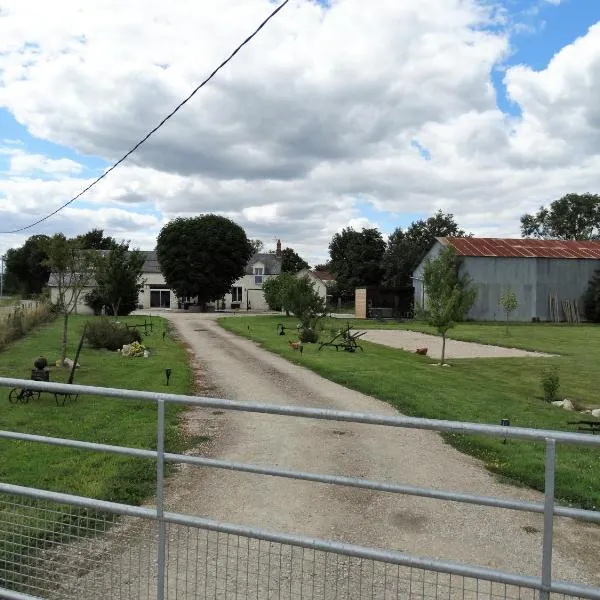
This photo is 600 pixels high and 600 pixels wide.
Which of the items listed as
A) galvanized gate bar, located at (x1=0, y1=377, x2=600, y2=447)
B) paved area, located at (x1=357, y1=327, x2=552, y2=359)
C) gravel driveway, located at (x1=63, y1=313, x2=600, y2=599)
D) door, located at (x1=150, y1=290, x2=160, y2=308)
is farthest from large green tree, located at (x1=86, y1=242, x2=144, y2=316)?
door, located at (x1=150, y1=290, x2=160, y2=308)

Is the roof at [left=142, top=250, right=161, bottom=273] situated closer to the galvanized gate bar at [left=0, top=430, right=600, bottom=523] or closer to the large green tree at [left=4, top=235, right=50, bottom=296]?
the large green tree at [left=4, top=235, right=50, bottom=296]

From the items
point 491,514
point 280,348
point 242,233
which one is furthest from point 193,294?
point 491,514

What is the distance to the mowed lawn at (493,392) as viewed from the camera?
24.7 ft

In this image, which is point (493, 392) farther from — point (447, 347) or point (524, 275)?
point (524, 275)

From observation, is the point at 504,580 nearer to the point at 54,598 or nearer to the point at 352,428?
the point at 54,598

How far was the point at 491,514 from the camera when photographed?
5.73m

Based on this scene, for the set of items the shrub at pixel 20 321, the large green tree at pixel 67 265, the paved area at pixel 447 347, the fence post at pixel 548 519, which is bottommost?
the paved area at pixel 447 347

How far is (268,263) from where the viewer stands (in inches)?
3280

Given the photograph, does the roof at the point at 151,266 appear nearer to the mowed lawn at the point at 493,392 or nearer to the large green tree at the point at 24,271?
the large green tree at the point at 24,271

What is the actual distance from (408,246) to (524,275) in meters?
20.9

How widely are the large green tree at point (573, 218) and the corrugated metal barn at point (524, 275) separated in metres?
39.4

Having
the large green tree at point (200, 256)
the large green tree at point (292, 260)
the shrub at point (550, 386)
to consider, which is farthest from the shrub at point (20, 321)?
the large green tree at point (292, 260)

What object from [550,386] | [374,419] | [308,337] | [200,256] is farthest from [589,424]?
[200,256]

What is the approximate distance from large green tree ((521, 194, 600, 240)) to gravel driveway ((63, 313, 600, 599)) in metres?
90.7
